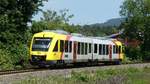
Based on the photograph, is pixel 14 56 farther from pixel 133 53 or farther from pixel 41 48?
pixel 133 53

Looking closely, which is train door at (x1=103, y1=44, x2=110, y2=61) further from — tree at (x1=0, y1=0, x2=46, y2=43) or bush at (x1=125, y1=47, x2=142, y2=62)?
bush at (x1=125, y1=47, x2=142, y2=62)

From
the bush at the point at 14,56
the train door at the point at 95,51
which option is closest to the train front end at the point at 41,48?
the bush at the point at 14,56

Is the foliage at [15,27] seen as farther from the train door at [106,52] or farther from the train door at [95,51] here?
the train door at [106,52]

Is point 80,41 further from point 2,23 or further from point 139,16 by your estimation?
point 139,16

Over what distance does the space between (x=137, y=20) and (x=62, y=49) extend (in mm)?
44738

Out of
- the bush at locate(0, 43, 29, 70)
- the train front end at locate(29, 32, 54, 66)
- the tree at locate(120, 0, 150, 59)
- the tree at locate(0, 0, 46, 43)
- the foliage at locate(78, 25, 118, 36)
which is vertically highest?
the tree at locate(0, 0, 46, 43)

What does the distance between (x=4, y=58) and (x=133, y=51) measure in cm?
4063

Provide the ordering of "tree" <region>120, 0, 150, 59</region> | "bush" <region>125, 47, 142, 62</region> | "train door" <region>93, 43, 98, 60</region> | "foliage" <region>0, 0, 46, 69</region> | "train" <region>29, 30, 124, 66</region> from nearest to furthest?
"train" <region>29, 30, 124, 66</region> < "foliage" <region>0, 0, 46, 69</region> < "train door" <region>93, 43, 98, 60</region> < "bush" <region>125, 47, 142, 62</region> < "tree" <region>120, 0, 150, 59</region>

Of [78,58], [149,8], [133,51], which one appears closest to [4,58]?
[78,58]

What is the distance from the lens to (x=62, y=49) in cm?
3906

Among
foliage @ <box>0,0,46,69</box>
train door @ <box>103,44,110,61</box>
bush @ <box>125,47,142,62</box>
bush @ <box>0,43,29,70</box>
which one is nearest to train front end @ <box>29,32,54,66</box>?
bush @ <box>0,43,29,70</box>

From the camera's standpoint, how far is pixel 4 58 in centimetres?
4100

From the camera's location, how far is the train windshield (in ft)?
125

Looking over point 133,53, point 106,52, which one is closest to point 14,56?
point 106,52
